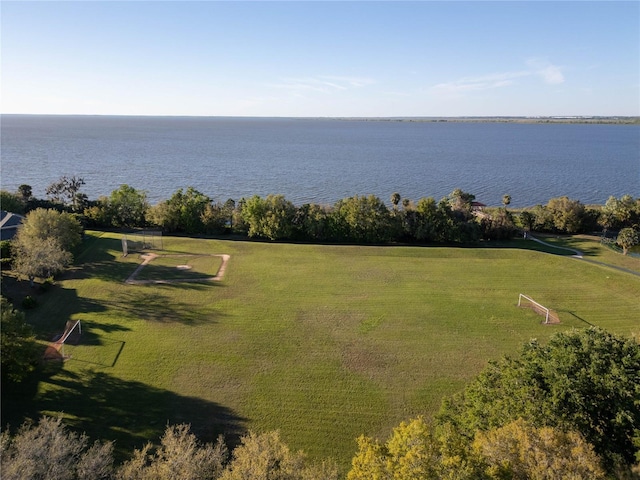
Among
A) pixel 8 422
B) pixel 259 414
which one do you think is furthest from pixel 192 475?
pixel 8 422

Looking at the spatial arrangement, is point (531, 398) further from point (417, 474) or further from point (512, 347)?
point (512, 347)

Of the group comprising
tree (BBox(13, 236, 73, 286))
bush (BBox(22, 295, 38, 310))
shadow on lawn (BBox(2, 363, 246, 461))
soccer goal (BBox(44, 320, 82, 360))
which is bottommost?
shadow on lawn (BBox(2, 363, 246, 461))

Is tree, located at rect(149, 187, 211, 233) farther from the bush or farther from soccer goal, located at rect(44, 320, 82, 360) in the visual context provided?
soccer goal, located at rect(44, 320, 82, 360)

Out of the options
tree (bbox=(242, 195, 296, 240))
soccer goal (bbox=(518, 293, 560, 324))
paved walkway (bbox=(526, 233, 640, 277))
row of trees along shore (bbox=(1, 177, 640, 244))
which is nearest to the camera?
soccer goal (bbox=(518, 293, 560, 324))

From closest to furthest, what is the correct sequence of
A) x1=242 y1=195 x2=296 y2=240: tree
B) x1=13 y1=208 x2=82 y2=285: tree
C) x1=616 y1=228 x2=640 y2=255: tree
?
x1=13 y1=208 x2=82 y2=285: tree → x1=616 y1=228 x2=640 y2=255: tree → x1=242 y1=195 x2=296 y2=240: tree

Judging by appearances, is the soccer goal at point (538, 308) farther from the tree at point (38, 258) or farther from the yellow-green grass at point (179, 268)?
the tree at point (38, 258)

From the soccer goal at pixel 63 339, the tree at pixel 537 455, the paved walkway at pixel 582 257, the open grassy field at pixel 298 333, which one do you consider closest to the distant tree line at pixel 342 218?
the paved walkway at pixel 582 257

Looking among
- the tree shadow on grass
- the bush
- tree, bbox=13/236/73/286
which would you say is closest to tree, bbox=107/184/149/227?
tree, bbox=13/236/73/286
